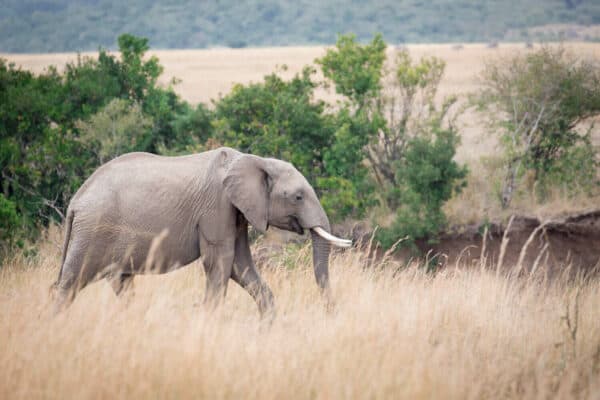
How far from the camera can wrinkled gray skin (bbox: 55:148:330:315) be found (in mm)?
8055

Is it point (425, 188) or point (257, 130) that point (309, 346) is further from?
point (257, 130)

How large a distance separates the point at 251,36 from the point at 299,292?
12630 cm

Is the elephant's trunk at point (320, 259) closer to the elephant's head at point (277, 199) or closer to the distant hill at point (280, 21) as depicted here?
the elephant's head at point (277, 199)

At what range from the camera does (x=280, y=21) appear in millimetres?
140125

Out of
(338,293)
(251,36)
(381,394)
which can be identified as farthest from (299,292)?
(251,36)

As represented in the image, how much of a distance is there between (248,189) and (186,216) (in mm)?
690

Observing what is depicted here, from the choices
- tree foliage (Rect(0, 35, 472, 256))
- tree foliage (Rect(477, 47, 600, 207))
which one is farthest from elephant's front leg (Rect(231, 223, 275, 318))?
tree foliage (Rect(477, 47, 600, 207))

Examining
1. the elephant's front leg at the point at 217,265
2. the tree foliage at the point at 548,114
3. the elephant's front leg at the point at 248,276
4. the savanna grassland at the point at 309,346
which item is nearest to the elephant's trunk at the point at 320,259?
the savanna grassland at the point at 309,346

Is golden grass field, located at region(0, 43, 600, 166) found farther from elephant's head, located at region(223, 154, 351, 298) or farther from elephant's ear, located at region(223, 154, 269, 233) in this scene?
elephant's ear, located at region(223, 154, 269, 233)

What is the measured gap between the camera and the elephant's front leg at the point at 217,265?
316 inches

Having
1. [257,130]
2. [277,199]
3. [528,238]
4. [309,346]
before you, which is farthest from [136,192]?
[528,238]

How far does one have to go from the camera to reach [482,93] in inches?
822

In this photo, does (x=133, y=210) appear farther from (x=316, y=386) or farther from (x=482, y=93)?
(x=482, y=93)

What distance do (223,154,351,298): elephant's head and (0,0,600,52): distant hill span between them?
353 feet
